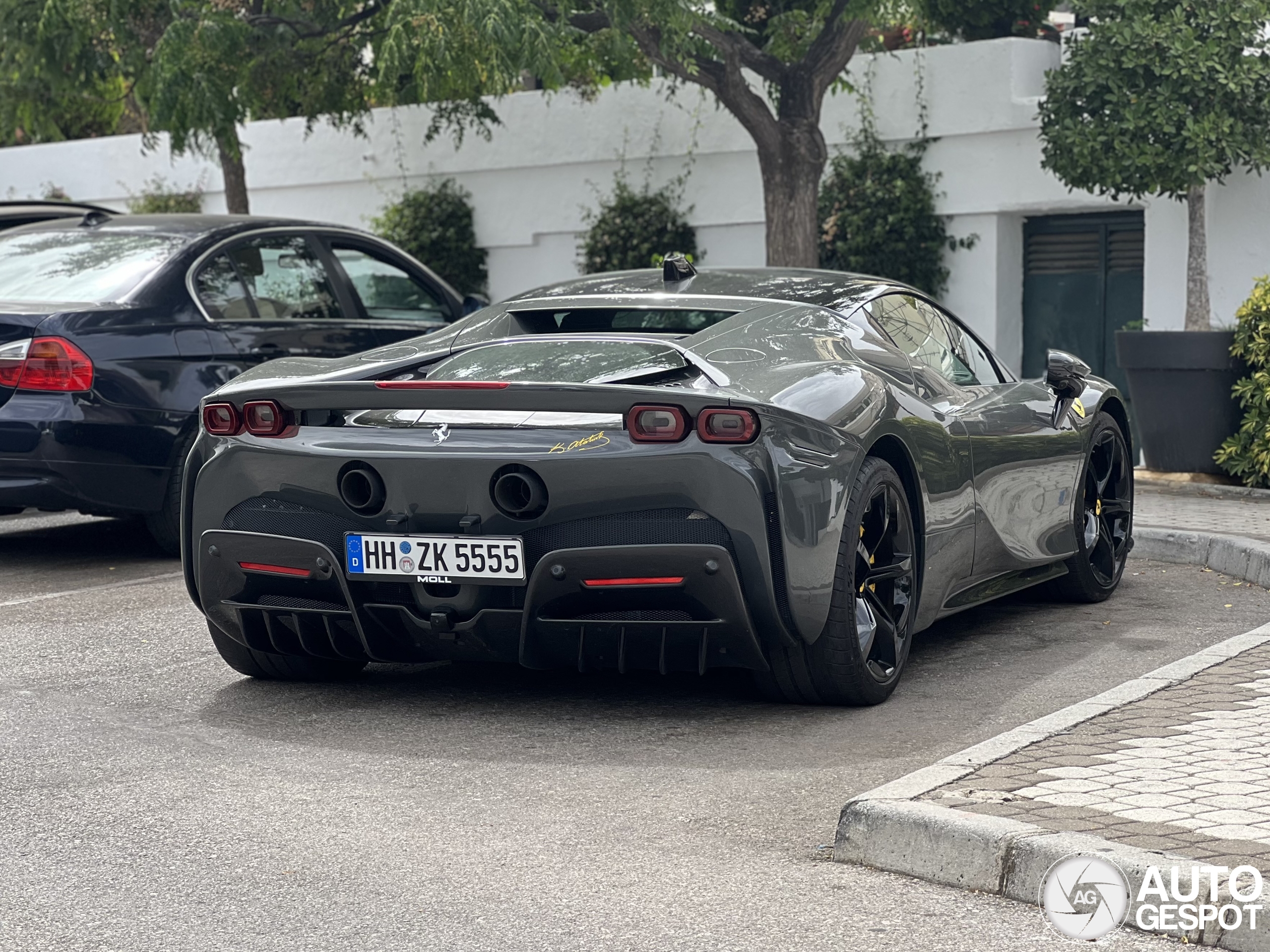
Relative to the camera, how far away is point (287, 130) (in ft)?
64.0

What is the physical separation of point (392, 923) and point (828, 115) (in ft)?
41.7

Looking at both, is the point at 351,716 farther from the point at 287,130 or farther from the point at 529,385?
the point at 287,130

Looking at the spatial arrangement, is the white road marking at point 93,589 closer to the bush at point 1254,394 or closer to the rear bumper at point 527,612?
the rear bumper at point 527,612

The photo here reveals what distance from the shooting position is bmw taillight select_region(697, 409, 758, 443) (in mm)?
4828

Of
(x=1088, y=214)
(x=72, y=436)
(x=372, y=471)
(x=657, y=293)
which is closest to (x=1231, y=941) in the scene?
(x=372, y=471)

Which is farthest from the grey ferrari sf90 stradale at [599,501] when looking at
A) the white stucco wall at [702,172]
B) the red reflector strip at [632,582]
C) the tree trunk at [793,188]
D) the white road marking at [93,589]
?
the white stucco wall at [702,172]

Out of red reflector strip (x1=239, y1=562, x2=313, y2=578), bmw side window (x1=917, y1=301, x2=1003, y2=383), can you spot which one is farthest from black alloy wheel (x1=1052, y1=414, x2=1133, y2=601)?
red reflector strip (x1=239, y1=562, x2=313, y2=578)

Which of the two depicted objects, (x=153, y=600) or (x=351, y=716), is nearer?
(x=351, y=716)

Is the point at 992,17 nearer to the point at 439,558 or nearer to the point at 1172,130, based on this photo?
the point at 1172,130

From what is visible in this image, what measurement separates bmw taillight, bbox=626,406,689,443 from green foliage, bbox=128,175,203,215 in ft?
53.3

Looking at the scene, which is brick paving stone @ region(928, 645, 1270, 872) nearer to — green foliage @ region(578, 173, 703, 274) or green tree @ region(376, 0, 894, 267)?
green tree @ region(376, 0, 894, 267)

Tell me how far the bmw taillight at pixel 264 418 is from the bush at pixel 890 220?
9750 millimetres

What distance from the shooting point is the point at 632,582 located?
4867mm

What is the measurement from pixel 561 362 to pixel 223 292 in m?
3.85
